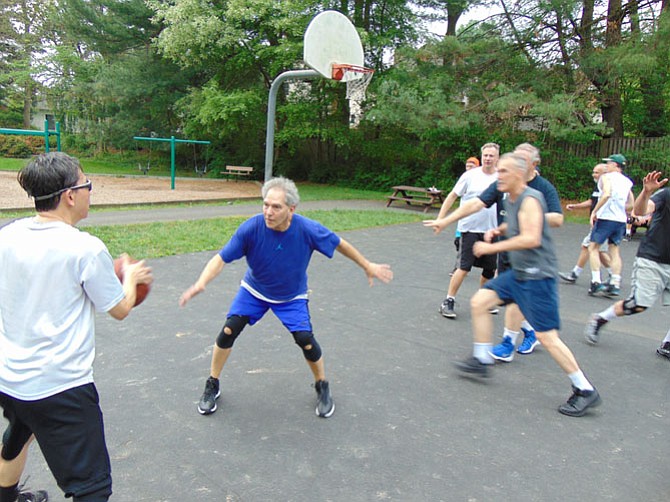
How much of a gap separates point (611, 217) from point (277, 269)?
205 inches

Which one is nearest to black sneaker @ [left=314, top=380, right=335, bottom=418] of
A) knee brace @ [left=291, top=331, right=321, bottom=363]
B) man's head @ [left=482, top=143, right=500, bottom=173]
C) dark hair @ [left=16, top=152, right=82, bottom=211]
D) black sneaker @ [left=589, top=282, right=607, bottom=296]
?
knee brace @ [left=291, top=331, right=321, bottom=363]

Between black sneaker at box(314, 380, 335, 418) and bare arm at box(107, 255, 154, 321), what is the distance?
67.2 inches

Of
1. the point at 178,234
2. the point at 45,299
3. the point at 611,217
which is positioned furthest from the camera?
the point at 178,234

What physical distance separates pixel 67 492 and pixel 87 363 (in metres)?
0.48

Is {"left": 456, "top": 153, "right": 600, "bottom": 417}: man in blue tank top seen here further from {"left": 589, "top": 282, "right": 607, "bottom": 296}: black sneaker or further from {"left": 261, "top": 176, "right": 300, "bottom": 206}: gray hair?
{"left": 589, "top": 282, "right": 607, "bottom": 296}: black sneaker

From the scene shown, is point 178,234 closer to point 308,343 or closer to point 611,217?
point 308,343

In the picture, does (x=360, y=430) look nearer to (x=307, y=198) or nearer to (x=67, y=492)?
(x=67, y=492)

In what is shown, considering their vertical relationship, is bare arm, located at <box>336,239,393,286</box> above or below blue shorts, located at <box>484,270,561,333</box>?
above

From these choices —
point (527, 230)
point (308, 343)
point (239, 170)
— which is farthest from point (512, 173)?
point (239, 170)

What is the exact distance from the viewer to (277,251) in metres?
3.36

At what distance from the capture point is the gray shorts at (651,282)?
15.0 ft

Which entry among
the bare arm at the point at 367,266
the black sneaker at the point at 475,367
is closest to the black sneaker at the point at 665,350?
the black sneaker at the point at 475,367

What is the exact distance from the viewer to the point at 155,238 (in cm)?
939

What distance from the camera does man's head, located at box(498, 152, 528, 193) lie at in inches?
146
